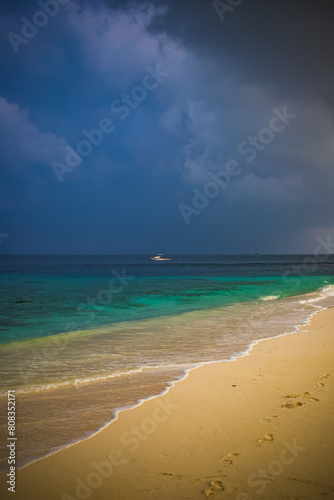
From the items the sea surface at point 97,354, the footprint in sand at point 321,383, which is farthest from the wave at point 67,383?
the footprint in sand at point 321,383

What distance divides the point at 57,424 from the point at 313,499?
3.22 m

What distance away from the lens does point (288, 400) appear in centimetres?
478

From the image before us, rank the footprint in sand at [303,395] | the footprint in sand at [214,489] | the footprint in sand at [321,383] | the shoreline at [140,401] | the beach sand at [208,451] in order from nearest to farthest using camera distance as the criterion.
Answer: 1. the footprint in sand at [214,489]
2. the beach sand at [208,451]
3. the shoreline at [140,401]
4. the footprint in sand at [303,395]
5. the footprint in sand at [321,383]

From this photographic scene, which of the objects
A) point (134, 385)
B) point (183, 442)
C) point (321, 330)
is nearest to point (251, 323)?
point (321, 330)

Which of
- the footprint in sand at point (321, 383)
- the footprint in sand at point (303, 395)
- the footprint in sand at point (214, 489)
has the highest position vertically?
the footprint in sand at point (214, 489)

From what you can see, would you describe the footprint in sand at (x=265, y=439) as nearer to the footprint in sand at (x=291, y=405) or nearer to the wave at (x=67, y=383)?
the footprint in sand at (x=291, y=405)

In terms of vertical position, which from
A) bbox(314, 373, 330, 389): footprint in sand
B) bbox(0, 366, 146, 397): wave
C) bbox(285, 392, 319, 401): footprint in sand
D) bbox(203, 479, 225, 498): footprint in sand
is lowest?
bbox(314, 373, 330, 389): footprint in sand

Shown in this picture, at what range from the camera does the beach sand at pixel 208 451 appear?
115 inches

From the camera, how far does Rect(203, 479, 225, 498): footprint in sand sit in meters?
2.81

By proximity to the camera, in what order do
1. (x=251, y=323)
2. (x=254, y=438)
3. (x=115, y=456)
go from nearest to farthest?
(x=115, y=456) → (x=254, y=438) → (x=251, y=323)

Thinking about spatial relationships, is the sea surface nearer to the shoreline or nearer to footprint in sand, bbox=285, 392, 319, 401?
the shoreline

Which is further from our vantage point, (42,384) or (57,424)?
(42,384)

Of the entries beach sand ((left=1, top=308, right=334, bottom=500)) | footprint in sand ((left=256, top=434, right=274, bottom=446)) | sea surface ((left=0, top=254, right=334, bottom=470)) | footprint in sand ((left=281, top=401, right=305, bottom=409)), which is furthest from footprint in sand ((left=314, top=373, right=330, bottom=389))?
sea surface ((left=0, top=254, right=334, bottom=470))

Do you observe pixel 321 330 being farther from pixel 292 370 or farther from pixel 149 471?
pixel 149 471
